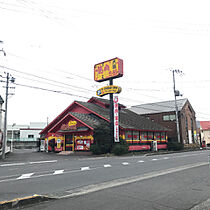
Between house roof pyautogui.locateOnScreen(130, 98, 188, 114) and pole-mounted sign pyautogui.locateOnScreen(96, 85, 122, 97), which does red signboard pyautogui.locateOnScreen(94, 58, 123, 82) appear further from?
Result: house roof pyautogui.locateOnScreen(130, 98, 188, 114)

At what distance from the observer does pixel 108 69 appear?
2683 cm

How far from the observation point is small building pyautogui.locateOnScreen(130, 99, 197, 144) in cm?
4519

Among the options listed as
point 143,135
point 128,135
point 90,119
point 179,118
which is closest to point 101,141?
point 90,119

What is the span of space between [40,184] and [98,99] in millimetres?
29604

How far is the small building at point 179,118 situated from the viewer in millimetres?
45188

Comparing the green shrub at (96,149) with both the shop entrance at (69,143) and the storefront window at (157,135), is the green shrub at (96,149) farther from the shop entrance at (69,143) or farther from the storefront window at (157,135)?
the storefront window at (157,135)

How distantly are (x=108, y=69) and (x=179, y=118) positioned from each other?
24155 millimetres

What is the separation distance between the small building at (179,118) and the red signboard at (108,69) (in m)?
20.8

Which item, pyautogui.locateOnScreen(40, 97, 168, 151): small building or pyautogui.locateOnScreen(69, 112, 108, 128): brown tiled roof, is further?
pyautogui.locateOnScreen(40, 97, 168, 151): small building

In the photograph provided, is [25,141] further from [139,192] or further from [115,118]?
[139,192]

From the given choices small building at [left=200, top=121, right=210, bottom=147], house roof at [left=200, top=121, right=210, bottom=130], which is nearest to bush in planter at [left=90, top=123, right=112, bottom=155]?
small building at [left=200, top=121, right=210, bottom=147]

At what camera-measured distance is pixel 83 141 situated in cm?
2927

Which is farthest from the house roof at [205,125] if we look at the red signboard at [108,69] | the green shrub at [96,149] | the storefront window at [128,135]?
the green shrub at [96,149]

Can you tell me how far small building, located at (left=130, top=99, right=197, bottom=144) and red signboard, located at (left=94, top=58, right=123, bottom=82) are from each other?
20.8 meters
